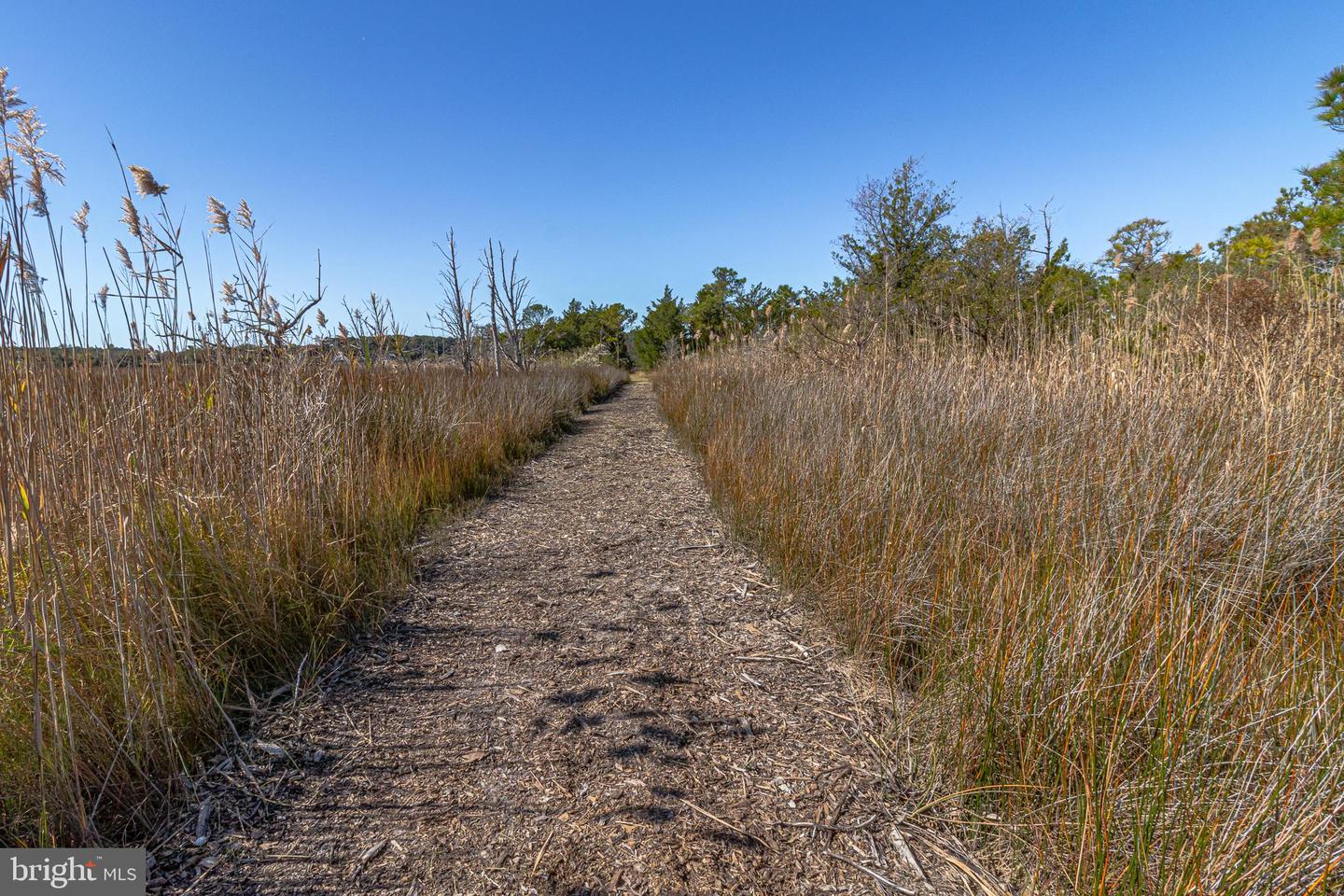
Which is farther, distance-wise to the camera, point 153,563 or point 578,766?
point 153,563

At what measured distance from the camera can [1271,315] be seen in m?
3.86

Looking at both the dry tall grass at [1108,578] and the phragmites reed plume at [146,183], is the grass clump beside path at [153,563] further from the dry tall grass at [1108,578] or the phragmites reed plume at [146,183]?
the dry tall grass at [1108,578]

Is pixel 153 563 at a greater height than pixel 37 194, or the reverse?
pixel 37 194

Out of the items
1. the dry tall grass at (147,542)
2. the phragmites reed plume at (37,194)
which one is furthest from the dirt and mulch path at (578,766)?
the phragmites reed plume at (37,194)

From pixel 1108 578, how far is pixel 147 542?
116 inches

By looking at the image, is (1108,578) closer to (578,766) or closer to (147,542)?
(578,766)

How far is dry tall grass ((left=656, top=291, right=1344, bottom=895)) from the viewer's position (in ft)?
3.44

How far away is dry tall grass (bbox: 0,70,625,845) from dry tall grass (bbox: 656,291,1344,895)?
84.2 inches

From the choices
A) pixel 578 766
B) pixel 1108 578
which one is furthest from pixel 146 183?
pixel 1108 578

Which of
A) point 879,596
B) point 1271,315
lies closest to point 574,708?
point 879,596

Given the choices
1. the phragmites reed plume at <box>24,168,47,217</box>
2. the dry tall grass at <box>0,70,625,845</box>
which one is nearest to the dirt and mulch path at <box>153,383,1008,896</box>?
the dry tall grass at <box>0,70,625,845</box>

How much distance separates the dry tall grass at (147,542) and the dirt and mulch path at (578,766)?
0.71 ft

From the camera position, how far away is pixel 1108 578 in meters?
1.50

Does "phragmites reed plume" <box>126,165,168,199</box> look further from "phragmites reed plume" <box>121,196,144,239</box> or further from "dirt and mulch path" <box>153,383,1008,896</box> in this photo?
"dirt and mulch path" <box>153,383,1008,896</box>
